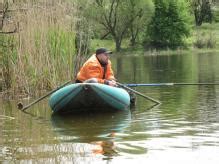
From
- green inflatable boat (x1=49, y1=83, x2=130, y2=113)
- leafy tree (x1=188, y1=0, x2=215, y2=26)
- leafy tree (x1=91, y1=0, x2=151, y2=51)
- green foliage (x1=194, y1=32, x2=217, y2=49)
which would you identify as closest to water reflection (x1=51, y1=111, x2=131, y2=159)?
green inflatable boat (x1=49, y1=83, x2=130, y2=113)

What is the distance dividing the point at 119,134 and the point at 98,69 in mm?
3703

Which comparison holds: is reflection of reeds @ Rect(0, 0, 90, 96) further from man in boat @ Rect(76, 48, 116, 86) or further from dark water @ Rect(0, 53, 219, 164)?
man in boat @ Rect(76, 48, 116, 86)

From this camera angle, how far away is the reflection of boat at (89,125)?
10641mm

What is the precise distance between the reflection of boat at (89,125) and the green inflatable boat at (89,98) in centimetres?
22

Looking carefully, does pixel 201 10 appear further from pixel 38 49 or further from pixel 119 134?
pixel 119 134

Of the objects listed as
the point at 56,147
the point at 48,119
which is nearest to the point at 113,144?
the point at 56,147

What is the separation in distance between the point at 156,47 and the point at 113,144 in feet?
172

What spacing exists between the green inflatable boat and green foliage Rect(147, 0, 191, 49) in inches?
1867

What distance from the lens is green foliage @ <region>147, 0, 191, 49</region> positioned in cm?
6169

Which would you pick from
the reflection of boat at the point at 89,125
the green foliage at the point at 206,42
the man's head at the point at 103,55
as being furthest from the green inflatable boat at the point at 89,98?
the green foliage at the point at 206,42

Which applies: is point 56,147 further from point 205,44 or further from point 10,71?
point 205,44

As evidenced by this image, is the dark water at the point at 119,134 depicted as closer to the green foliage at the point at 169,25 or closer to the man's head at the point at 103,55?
the man's head at the point at 103,55

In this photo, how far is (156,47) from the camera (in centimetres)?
6166

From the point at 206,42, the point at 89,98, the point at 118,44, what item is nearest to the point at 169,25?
the point at 206,42
